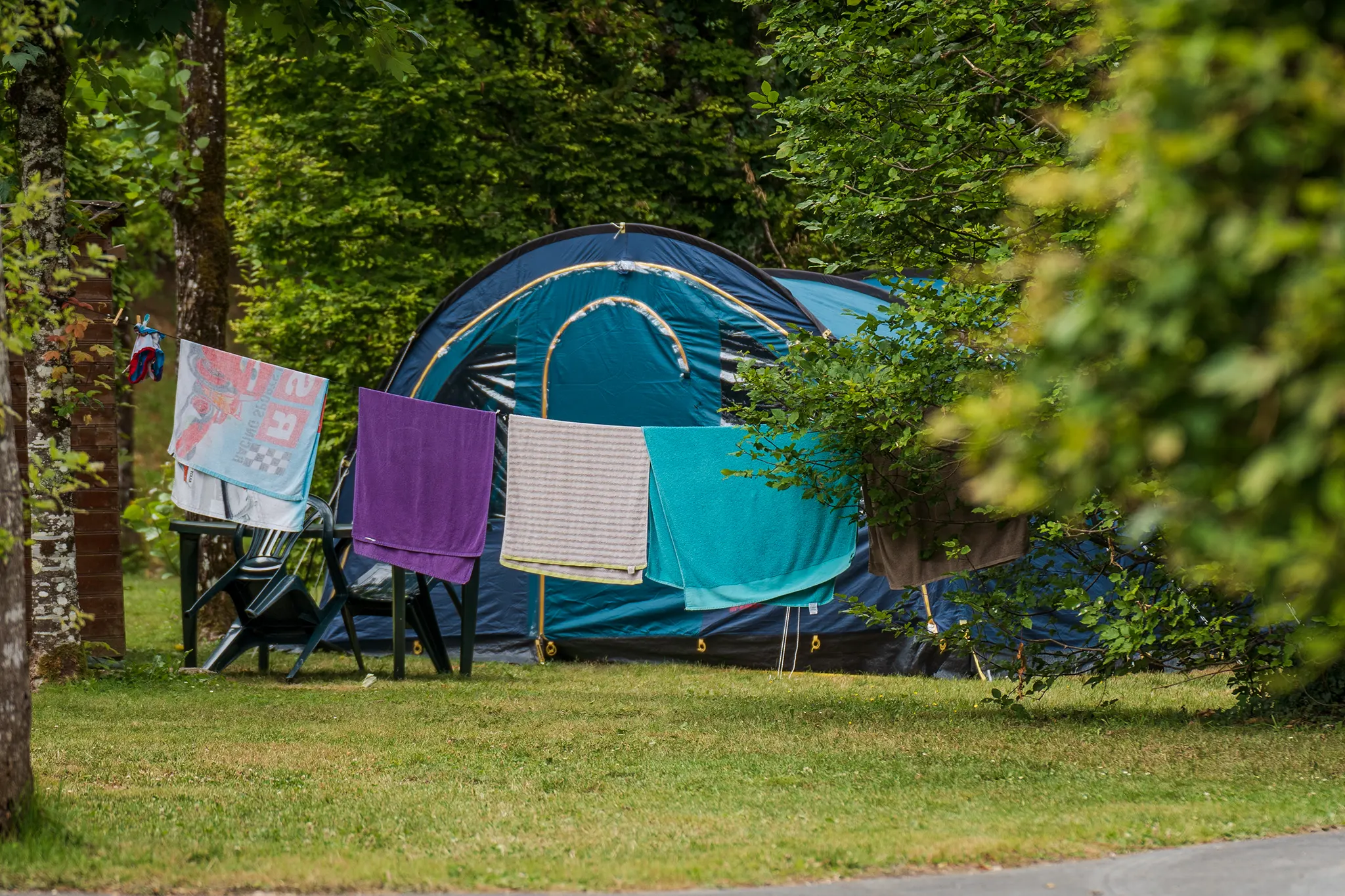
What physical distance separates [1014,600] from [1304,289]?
19.8ft

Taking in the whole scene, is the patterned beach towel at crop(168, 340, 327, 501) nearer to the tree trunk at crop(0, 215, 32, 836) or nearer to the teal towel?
the teal towel

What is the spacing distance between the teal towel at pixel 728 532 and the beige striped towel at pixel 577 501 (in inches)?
4.9

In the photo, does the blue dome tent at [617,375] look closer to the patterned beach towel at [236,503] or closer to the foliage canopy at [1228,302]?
the patterned beach towel at [236,503]

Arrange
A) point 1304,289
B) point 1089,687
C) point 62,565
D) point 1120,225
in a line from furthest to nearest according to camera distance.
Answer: point 1089,687 → point 62,565 → point 1120,225 → point 1304,289

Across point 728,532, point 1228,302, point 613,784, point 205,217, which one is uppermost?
point 205,217

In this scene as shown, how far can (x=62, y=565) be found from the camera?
895 centimetres

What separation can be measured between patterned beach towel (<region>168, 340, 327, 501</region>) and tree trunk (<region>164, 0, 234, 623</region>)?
2.71 meters

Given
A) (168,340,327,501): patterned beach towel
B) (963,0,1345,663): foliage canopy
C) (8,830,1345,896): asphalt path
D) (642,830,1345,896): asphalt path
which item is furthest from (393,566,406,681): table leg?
(963,0,1345,663): foliage canopy

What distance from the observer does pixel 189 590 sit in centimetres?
1026

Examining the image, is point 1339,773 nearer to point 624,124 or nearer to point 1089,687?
point 1089,687

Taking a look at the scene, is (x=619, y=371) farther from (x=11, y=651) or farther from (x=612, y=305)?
(x=11, y=651)

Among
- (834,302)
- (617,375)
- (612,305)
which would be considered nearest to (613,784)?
(617,375)

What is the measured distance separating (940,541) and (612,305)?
14.3 feet

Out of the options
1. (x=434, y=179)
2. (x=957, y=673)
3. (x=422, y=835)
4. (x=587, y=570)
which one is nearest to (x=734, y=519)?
(x=587, y=570)
